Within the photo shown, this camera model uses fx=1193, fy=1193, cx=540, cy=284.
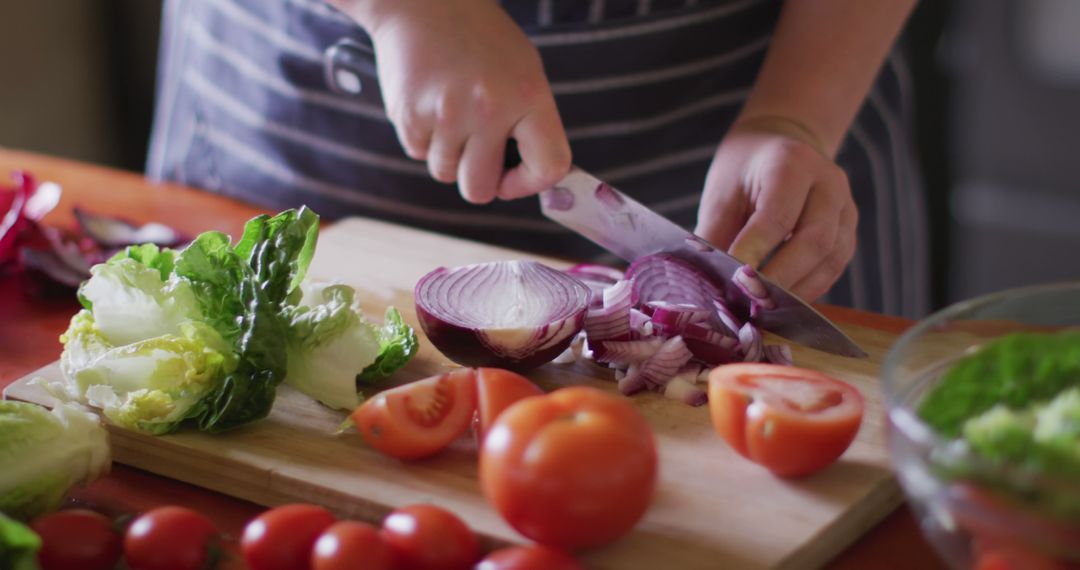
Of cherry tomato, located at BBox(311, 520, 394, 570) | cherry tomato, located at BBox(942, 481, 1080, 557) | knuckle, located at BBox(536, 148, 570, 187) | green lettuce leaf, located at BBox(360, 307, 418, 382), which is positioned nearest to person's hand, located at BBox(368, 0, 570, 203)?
knuckle, located at BBox(536, 148, 570, 187)

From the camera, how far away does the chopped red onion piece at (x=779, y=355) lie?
1638mm

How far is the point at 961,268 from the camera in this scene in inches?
166

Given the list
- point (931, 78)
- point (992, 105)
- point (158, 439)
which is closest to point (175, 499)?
point (158, 439)

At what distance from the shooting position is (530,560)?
110cm

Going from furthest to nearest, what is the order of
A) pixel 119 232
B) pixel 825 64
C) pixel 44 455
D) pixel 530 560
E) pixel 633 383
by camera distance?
pixel 119 232
pixel 825 64
pixel 633 383
pixel 44 455
pixel 530 560

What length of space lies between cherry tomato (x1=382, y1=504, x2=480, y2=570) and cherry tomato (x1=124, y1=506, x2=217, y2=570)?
185mm

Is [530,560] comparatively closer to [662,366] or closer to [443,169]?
[662,366]

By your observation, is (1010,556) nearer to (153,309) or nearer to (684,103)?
(153,309)

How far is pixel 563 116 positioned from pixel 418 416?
3.08ft

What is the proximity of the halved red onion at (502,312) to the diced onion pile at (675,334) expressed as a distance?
48 millimetres

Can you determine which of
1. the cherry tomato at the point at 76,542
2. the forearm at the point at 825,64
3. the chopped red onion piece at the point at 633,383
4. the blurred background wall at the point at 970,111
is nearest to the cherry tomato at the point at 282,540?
the cherry tomato at the point at 76,542

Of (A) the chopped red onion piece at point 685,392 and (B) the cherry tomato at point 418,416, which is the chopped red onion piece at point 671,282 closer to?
(A) the chopped red onion piece at point 685,392

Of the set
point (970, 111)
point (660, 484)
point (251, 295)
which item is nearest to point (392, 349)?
point (251, 295)

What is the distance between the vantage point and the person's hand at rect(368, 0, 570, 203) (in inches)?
66.2
